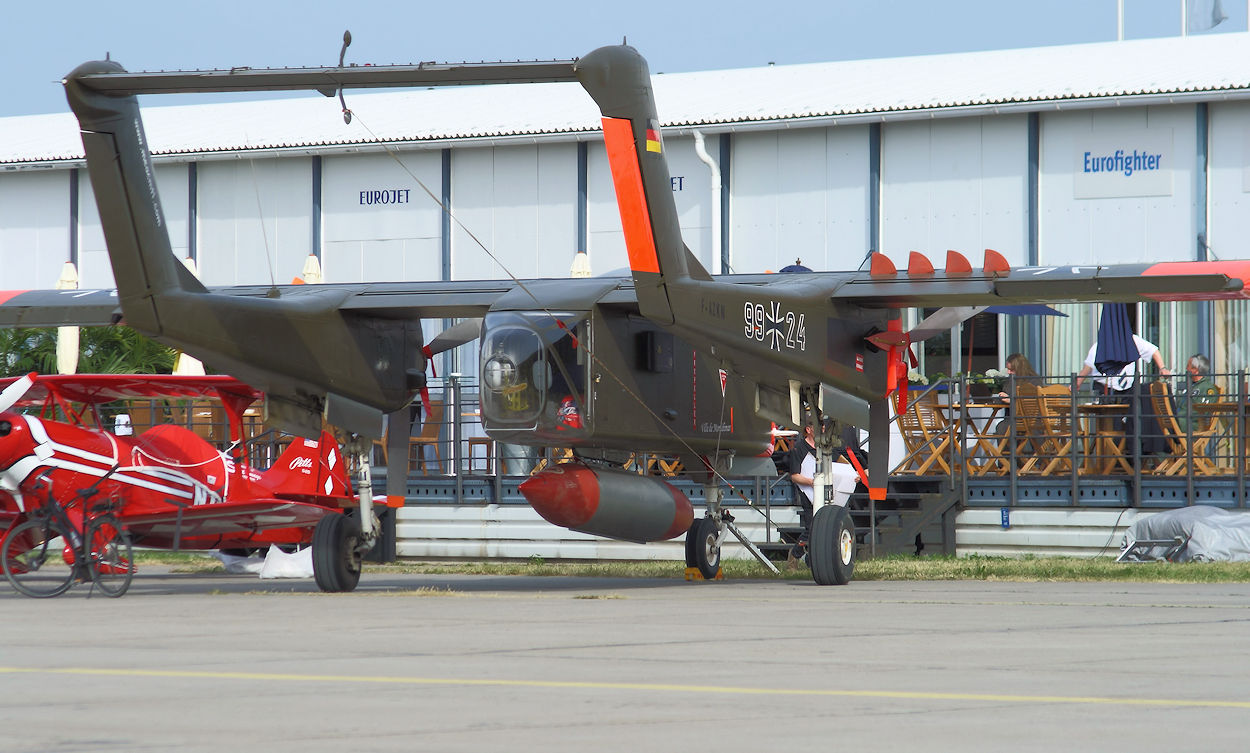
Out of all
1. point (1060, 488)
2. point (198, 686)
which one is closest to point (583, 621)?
point (198, 686)

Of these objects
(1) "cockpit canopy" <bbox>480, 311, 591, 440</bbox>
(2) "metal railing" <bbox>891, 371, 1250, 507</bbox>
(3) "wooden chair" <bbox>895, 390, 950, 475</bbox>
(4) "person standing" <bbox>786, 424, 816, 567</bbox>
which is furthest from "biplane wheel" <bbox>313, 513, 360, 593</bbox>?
(3) "wooden chair" <bbox>895, 390, 950, 475</bbox>

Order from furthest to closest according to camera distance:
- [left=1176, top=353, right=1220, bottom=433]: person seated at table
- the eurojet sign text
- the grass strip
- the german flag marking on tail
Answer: the eurojet sign text < [left=1176, top=353, right=1220, bottom=433]: person seated at table < the grass strip < the german flag marking on tail

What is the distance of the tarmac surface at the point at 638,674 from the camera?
489 cm


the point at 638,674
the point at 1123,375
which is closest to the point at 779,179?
the point at 1123,375

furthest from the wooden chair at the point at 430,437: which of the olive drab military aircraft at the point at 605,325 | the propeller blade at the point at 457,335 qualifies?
the olive drab military aircraft at the point at 605,325

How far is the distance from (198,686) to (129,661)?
1267mm

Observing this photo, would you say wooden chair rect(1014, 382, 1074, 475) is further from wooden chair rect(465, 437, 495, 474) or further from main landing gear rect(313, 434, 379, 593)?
main landing gear rect(313, 434, 379, 593)

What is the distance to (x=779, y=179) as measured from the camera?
76.4 feet

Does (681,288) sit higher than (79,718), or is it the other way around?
(681,288)

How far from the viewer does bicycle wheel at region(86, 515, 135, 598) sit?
42.6 feet

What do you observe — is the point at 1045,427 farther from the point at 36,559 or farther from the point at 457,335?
the point at 36,559

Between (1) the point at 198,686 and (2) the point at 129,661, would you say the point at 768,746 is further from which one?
(2) the point at 129,661

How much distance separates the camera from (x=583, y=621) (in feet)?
31.3

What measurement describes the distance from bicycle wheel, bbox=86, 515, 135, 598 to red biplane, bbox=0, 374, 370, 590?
313mm
